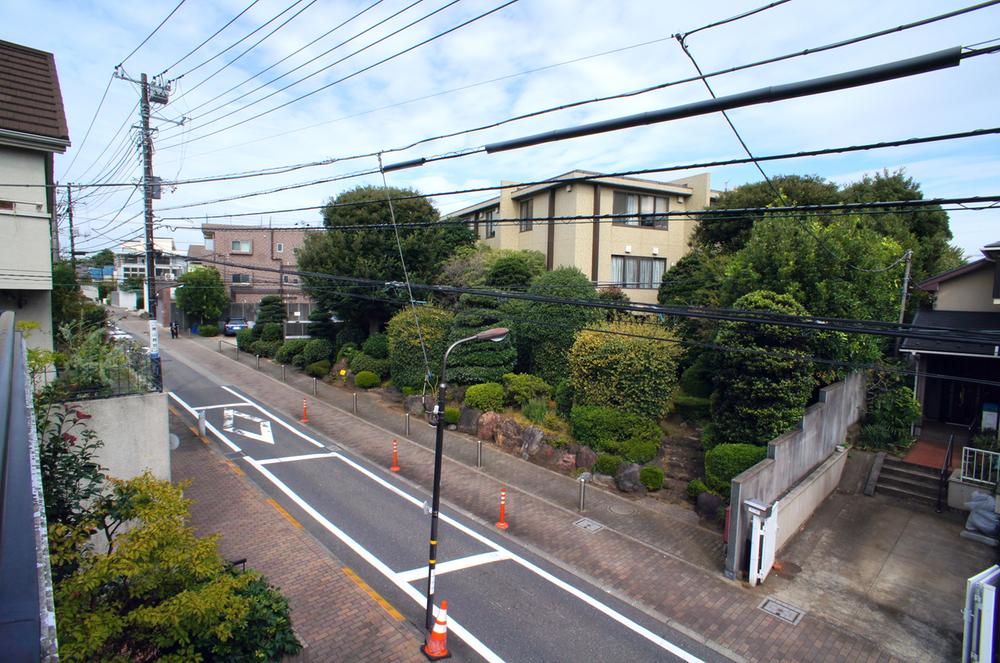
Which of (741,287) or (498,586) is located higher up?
(741,287)

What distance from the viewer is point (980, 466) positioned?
1323 cm

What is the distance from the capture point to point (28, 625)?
1564 mm

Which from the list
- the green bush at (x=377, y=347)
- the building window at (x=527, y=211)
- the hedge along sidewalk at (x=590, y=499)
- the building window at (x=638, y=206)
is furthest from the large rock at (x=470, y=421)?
the building window at (x=527, y=211)

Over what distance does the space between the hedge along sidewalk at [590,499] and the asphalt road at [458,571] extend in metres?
1.77

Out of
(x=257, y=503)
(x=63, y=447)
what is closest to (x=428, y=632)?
(x=63, y=447)

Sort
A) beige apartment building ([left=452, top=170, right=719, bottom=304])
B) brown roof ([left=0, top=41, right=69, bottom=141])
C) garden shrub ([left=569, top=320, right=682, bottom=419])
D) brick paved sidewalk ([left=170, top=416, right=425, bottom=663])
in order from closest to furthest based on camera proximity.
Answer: brick paved sidewalk ([left=170, top=416, right=425, bottom=663])
brown roof ([left=0, top=41, right=69, bottom=141])
garden shrub ([left=569, top=320, right=682, bottom=419])
beige apartment building ([left=452, top=170, right=719, bottom=304])

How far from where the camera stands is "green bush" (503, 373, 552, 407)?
62.0ft

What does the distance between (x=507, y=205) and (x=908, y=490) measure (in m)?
21.7

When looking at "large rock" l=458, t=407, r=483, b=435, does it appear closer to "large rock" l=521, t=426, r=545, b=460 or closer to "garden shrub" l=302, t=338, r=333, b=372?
"large rock" l=521, t=426, r=545, b=460

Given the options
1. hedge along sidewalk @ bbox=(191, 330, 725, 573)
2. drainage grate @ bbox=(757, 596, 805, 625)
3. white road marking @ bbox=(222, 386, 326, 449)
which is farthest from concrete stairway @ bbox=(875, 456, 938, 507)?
white road marking @ bbox=(222, 386, 326, 449)

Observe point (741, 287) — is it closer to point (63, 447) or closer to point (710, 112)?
point (710, 112)

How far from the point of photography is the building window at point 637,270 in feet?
87.8

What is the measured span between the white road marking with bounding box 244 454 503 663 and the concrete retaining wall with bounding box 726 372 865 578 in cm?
525

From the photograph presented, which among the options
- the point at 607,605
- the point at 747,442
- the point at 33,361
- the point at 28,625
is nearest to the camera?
the point at 28,625
